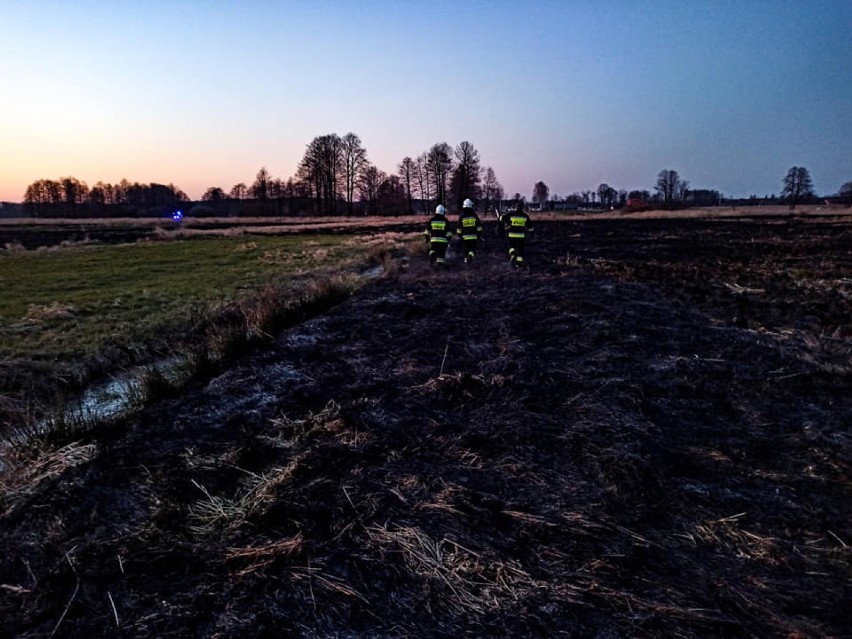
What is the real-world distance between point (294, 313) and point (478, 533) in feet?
25.1

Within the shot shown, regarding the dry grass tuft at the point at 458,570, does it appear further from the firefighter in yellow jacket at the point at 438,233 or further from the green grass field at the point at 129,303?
the firefighter in yellow jacket at the point at 438,233

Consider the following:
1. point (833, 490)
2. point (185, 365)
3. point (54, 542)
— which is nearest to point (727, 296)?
point (833, 490)

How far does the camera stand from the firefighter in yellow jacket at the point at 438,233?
13844 millimetres

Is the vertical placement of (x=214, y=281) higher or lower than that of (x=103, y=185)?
lower

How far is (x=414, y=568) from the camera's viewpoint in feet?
8.90

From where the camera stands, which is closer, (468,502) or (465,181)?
(468,502)

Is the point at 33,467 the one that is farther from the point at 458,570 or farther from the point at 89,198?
the point at 89,198

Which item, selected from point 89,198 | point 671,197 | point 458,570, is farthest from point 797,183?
point 89,198

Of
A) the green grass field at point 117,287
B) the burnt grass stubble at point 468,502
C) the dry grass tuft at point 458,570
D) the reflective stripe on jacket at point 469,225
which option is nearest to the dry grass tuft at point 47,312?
the green grass field at point 117,287

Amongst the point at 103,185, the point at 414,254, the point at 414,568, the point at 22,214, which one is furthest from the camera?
the point at 103,185

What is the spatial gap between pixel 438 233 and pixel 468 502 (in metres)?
11.8

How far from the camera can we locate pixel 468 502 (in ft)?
10.6

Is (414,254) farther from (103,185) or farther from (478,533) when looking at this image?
(103,185)

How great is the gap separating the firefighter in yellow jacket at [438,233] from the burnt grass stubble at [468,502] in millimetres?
7673
